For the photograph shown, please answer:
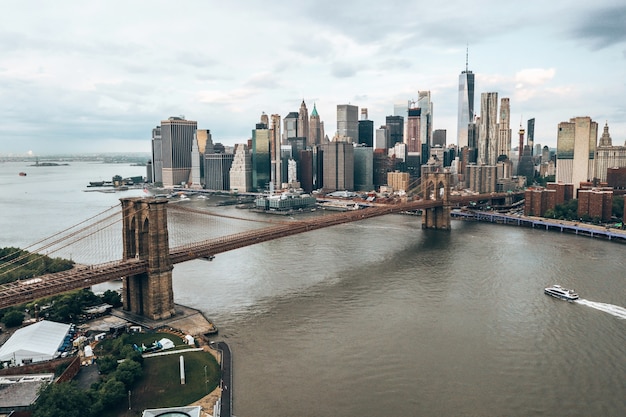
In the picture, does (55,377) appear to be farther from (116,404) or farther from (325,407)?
(325,407)

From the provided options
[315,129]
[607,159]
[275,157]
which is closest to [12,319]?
[275,157]

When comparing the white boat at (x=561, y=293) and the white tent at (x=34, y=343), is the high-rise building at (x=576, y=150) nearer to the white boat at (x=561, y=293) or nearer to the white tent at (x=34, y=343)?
the white boat at (x=561, y=293)

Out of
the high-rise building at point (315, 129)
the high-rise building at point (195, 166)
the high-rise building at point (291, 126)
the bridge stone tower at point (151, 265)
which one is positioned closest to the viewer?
the bridge stone tower at point (151, 265)

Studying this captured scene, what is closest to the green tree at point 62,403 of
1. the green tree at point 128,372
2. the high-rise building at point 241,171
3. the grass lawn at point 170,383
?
the grass lawn at point 170,383

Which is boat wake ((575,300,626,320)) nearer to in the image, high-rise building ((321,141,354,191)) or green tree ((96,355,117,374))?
green tree ((96,355,117,374))

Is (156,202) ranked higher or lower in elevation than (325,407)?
higher

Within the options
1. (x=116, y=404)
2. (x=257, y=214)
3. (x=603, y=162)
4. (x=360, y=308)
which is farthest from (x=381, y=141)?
(x=116, y=404)

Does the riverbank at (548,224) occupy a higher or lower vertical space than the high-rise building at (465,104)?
lower
